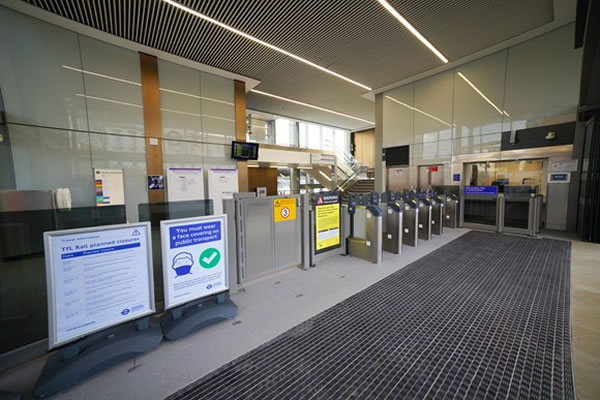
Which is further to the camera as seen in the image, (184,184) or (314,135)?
(314,135)

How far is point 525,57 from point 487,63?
0.82 meters

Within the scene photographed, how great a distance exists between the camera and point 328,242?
12.6 feet

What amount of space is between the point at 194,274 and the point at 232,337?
2.23ft

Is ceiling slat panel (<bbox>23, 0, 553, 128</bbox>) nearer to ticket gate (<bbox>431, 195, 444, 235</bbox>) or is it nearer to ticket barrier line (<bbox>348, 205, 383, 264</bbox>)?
ticket barrier line (<bbox>348, 205, 383, 264</bbox>)

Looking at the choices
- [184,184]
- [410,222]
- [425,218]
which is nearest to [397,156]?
[425,218]

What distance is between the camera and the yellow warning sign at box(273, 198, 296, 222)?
123 inches

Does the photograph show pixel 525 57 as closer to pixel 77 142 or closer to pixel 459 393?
pixel 459 393

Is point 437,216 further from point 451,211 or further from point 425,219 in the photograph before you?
point 451,211

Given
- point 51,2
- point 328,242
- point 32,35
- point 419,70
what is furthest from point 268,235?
point 419,70

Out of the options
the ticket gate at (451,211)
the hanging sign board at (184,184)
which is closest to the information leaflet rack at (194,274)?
the hanging sign board at (184,184)

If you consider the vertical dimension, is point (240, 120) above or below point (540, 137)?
above

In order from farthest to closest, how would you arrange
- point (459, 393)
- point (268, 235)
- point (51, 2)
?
point (51, 2), point (268, 235), point (459, 393)

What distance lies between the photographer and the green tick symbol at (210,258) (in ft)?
7.12

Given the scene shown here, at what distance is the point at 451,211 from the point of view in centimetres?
669
